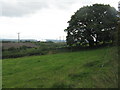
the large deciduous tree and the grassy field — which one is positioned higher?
the large deciduous tree

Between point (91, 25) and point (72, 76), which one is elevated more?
point (91, 25)

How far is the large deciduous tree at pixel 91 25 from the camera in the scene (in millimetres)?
26970

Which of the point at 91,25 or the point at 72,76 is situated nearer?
the point at 72,76

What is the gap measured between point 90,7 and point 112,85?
25.2 meters

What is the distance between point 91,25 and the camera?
2669 centimetres

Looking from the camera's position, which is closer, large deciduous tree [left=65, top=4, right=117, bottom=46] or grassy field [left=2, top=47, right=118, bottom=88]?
grassy field [left=2, top=47, right=118, bottom=88]

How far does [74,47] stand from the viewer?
3038cm

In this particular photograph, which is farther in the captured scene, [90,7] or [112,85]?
[90,7]

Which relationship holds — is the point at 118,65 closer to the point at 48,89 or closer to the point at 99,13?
the point at 48,89

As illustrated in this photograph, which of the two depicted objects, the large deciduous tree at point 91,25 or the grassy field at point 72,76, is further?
the large deciduous tree at point 91,25

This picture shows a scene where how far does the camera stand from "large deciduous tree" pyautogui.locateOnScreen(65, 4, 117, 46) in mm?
26970

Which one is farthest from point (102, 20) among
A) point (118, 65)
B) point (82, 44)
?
point (118, 65)

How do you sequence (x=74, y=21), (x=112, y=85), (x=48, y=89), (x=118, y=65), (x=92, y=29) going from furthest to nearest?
(x=74, y=21)
(x=92, y=29)
(x=48, y=89)
(x=118, y=65)
(x=112, y=85)

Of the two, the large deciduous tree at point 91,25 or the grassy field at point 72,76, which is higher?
the large deciduous tree at point 91,25
